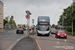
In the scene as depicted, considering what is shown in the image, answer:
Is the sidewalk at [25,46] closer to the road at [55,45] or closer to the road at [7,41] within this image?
the road at [55,45]

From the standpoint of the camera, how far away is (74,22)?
32438mm

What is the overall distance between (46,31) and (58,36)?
4128 millimetres

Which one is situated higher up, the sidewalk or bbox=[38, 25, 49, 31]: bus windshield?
bbox=[38, 25, 49, 31]: bus windshield

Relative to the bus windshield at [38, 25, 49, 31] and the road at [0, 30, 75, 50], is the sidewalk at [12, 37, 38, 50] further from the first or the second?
the bus windshield at [38, 25, 49, 31]

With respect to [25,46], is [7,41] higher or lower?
lower

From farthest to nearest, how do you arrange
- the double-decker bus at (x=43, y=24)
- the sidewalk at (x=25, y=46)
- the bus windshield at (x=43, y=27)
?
1. the bus windshield at (x=43, y=27)
2. the double-decker bus at (x=43, y=24)
3. the sidewalk at (x=25, y=46)

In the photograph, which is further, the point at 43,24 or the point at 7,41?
the point at 43,24

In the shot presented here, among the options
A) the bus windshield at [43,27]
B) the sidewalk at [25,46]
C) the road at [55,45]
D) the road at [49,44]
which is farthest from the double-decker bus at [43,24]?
the sidewalk at [25,46]

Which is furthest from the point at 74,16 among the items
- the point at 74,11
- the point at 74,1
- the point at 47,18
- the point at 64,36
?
the point at 64,36

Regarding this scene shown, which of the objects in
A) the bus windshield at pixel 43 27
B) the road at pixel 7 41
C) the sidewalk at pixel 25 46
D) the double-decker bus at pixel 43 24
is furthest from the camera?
the bus windshield at pixel 43 27

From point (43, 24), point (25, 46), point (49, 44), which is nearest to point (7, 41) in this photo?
point (25, 46)

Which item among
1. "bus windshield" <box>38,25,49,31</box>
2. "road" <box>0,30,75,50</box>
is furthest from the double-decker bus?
"road" <box>0,30,75,50</box>

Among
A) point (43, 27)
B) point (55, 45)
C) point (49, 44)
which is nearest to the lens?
point (55, 45)

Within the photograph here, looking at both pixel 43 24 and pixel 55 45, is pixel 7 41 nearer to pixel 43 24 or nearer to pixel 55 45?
pixel 55 45
